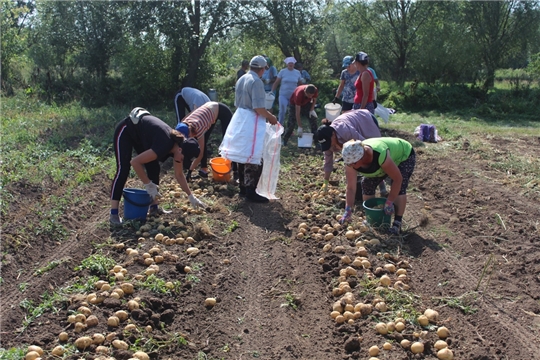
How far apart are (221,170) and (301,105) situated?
106 inches

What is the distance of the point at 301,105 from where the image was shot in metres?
9.66

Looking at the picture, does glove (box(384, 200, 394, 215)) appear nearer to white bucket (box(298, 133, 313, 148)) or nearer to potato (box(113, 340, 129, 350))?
potato (box(113, 340, 129, 350))

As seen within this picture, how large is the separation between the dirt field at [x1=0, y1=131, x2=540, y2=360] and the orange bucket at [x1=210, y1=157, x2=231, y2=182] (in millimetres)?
463

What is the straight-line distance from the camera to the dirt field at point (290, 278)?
145 inches

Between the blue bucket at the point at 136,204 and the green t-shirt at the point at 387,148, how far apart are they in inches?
97.1

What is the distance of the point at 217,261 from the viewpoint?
16.7 ft

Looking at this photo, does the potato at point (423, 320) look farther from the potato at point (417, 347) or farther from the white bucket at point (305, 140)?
the white bucket at point (305, 140)

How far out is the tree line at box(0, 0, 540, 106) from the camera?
16453mm

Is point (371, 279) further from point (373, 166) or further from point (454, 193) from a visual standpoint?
point (454, 193)

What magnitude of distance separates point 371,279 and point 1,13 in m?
17.0

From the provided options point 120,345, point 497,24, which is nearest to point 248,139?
point 120,345

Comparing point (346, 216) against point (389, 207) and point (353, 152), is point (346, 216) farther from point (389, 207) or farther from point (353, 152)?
point (353, 152)

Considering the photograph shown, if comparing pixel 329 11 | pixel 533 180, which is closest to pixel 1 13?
pixel 329 11

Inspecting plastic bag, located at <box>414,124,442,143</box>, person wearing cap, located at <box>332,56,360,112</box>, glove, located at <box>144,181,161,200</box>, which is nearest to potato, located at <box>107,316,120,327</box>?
glove, located at <box>144,181,161,200</box>
